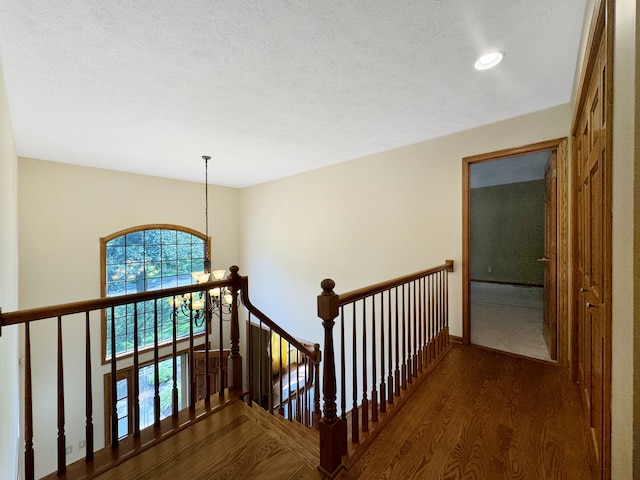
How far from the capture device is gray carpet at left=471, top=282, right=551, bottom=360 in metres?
2.95

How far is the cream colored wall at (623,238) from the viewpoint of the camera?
65cm

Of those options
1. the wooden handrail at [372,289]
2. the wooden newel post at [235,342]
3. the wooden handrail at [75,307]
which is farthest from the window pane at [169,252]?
the wooden handrail at [372,289]

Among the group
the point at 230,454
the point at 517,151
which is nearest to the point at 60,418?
the point at 230,454

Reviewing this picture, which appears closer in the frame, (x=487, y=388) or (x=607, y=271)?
(x=607, y=271)

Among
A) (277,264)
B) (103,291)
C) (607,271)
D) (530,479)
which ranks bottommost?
(530,479)

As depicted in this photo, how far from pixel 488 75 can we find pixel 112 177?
216 inches

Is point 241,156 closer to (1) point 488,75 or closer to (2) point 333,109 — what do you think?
(2) point 333,109

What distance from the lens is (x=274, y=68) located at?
1893mm

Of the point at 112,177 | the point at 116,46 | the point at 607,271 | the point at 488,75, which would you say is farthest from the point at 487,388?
the point at 112,177

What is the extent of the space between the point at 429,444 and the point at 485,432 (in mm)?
382

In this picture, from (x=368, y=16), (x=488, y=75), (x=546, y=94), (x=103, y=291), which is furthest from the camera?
(x=103, y=291)

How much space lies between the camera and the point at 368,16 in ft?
4.79

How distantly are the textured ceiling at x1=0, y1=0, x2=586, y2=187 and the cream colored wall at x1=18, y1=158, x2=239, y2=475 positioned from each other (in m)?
1.04

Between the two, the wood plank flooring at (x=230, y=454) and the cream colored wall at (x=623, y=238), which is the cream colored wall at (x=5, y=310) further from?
the cream colored wall at (x=623, y=238)
